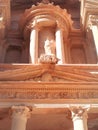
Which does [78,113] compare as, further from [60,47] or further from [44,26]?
[44,26]

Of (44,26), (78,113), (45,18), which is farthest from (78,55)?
(78,113)

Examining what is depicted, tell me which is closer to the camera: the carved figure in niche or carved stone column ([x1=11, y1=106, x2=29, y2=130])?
carved stone column ([x1=11, y1=106, x2=29, y2=130])

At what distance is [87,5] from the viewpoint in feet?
61.2

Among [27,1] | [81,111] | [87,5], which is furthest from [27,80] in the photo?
[27,1]

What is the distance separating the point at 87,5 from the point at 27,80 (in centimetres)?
777

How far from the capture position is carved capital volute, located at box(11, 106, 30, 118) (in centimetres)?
1173

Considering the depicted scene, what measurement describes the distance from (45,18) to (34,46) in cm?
235

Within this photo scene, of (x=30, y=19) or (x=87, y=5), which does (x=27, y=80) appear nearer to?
(x=30, y=19)

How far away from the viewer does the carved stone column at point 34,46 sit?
623 inches

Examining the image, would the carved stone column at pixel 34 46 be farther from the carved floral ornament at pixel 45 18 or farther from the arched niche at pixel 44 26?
the carved floral ornament at pixel 45 18

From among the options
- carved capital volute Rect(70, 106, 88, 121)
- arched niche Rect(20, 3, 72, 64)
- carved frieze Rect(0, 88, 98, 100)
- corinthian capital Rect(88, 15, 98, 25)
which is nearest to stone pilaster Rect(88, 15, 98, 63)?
corinthian capital Rect(88, 15, 98, 25)

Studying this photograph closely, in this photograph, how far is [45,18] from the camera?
1792 centimetres

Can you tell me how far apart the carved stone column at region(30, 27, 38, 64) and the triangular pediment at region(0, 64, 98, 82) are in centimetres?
228

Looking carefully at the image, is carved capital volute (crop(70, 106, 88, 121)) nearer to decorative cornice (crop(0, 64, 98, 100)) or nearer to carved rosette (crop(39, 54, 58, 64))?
decorative cornice (crop(0, 64, 98, 100))
